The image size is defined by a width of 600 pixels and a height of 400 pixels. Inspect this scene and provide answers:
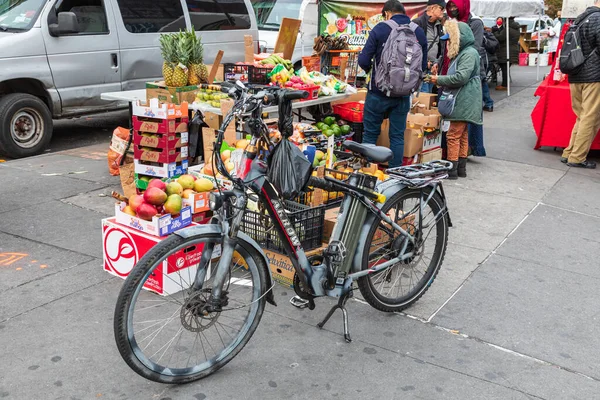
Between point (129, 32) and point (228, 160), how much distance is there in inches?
179

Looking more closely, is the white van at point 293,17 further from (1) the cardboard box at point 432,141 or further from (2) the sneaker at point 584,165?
(2) the sneaker at point 584,165

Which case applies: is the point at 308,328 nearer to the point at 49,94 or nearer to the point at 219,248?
the point at 219,248

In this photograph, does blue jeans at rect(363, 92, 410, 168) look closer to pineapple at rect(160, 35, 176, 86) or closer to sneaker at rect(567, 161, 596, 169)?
pineapple at rect(160, 35, 176, 86)

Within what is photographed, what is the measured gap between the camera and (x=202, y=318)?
3.45 metres

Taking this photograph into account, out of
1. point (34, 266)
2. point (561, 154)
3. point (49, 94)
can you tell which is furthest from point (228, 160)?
point (561, 154)

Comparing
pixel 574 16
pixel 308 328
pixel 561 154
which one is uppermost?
pixel 574 16

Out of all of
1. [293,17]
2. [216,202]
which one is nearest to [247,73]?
[216,202]

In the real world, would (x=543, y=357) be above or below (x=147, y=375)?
below

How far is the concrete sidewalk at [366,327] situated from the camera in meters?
3.49

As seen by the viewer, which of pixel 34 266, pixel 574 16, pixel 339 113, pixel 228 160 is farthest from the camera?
pixel 574 16

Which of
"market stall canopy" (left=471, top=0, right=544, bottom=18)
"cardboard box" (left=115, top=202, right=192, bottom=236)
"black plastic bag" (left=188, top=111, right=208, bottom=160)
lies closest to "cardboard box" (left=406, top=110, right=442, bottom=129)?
"black plastic bag" (left=188, top=111, right=208, bottom=160)

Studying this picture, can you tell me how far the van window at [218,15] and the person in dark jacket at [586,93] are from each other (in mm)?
5202

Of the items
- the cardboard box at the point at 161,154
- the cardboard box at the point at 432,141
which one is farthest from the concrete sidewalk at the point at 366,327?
the cardboard box at the point at 432,141

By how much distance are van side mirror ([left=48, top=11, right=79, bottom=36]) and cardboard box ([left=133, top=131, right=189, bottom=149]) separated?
2.86 m
